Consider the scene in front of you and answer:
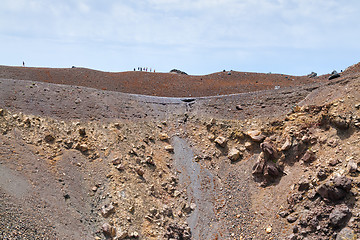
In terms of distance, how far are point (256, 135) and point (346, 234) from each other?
9.21m

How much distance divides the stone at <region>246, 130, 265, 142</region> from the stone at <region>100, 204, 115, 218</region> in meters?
10.8

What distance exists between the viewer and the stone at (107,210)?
602 inches

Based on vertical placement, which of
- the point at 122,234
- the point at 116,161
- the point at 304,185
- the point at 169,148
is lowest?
the point at 122,234

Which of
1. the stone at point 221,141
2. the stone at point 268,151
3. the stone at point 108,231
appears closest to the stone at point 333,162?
the stone at point 268,151

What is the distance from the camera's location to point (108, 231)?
14.5 m

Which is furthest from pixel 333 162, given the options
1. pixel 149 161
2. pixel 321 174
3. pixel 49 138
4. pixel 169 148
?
pixel 49 138

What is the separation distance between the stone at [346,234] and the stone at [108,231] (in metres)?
10.6

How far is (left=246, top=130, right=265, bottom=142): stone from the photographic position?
2009 cm

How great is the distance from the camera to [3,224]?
1204 cm

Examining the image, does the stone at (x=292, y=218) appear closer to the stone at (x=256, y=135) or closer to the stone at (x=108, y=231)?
the stone at (x=256, y=135)

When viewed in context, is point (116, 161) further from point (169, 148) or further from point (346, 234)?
point (346, 234)

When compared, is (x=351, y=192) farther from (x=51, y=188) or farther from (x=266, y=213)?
(x=51, y=188)

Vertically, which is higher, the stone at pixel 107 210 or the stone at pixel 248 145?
the stone at pixel 248 145

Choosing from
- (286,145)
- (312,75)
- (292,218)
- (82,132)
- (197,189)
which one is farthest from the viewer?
(312,75)
